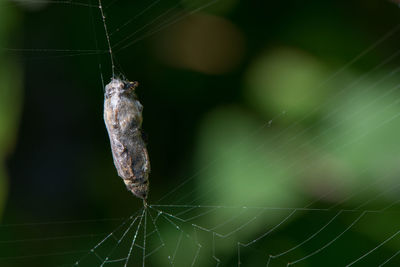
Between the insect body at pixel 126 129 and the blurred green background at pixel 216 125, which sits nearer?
the insect body at pixel 126 129

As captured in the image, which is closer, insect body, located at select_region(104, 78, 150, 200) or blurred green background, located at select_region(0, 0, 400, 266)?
insect body, located at select_region(104, 78, 150, 200)

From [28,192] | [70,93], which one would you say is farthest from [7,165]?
[70,93]

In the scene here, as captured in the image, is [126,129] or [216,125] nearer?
[126,129]

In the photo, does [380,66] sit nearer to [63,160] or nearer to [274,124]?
[274,124]
